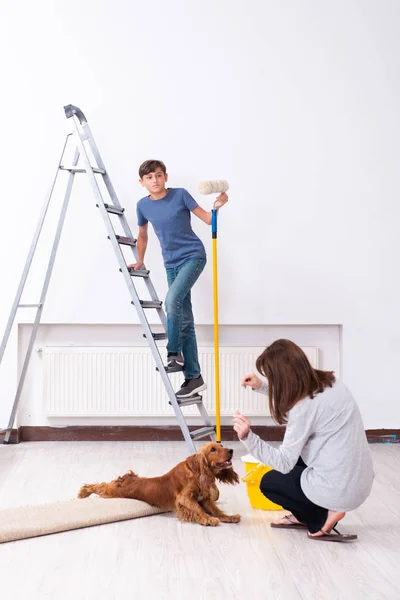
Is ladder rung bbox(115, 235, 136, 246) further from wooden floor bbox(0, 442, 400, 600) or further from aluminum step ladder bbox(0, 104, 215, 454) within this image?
wooden floor bbox(0, 442, 400, 600)

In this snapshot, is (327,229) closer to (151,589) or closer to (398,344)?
(398,344)

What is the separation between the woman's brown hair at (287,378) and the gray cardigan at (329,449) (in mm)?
31

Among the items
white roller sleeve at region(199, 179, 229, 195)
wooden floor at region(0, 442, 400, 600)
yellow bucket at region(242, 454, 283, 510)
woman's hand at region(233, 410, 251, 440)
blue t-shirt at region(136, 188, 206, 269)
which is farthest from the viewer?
blue t-shirt at region(136, 188, 206, 269)

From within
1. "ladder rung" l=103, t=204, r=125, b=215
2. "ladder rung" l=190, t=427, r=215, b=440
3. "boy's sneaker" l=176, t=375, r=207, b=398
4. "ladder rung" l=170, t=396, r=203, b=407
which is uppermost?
"ladder rung" l=103, t=204, r=125, b=215

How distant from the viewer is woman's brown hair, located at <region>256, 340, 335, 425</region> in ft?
8.48

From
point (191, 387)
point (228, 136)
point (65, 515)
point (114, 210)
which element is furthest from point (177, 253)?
point (65, 515)

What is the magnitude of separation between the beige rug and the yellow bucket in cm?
38

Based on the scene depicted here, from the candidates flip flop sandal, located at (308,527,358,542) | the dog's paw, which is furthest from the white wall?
flip flop sandal, located at (308,527,358,542)

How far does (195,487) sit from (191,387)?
47.1 inches

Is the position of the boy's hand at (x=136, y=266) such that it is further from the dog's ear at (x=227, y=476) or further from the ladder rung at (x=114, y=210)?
the dog's ear at (x=227, y=476)

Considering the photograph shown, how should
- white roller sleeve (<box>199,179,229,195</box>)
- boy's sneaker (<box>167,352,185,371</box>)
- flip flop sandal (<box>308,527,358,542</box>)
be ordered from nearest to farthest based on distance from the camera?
flip flop sandal (<box>308,527,358,542</box>)
white roller sleeve (<box>199,179,229,195</box>)
boy's sneaker (<box>167,352,185,371</box>)

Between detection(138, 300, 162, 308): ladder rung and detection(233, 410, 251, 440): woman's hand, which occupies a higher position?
detection(138, 300, 162, 308): ladder rung

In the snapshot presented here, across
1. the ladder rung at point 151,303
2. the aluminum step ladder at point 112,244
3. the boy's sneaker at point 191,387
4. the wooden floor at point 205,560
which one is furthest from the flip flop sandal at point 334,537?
the ladder rung at point 151,303

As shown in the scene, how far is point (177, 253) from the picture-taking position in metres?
4.07
